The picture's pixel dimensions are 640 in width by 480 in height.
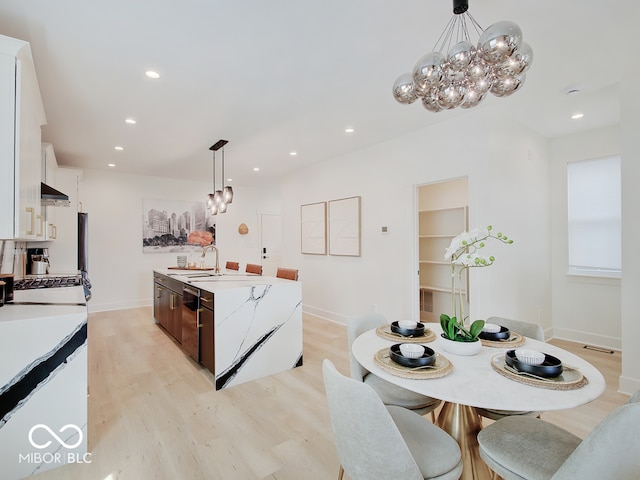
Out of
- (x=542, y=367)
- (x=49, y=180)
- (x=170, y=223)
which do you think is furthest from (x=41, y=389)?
(x=170, y=223)

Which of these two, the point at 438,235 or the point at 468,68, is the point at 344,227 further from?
the point at 468,68

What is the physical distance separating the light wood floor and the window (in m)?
1.10

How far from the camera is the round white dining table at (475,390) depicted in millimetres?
1131

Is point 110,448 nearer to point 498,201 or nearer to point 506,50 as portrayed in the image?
point 506,50

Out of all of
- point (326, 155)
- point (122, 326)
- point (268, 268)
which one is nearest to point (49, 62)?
point (326, 155)

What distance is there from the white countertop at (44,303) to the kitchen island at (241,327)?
97cm

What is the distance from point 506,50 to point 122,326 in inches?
220

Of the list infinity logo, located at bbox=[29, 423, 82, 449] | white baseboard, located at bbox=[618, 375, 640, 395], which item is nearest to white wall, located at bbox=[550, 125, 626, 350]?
white baseboard, located at bbox=[618, 375, 640, 395]

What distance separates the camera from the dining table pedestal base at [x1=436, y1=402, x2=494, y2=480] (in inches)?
60.2

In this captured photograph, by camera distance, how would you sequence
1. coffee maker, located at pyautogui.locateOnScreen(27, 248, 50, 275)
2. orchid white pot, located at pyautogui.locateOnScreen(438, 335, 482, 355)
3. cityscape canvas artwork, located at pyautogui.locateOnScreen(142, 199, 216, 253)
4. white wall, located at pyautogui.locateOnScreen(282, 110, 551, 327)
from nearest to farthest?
orchid white pot, located at pyautogui.locateOnScreen(438, 335, 482, 355) < white wall, located at pyautogui.locateOnScreen(282, 110, 551, 327) < coffee maker, located at pyautogui.locateOnScreen(27, 248, 50, 275) < cityscape canvas artwork, located at pyautogui.locateOnScreen(142, 199, 216, 253)

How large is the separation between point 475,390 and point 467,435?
566 millimetres

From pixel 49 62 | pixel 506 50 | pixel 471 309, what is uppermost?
pixel 49 62

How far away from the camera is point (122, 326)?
4.85 meters

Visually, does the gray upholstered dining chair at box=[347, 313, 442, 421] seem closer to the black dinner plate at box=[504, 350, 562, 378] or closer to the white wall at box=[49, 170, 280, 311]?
the black dinner plate at box=[504, 350, 562, 378]
